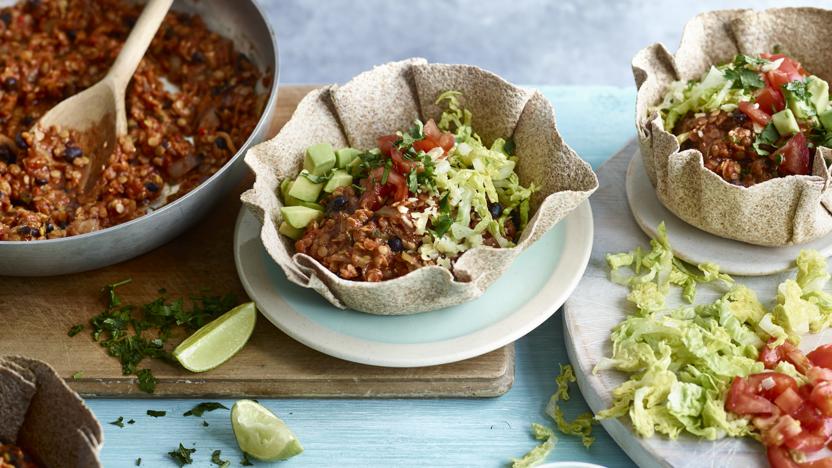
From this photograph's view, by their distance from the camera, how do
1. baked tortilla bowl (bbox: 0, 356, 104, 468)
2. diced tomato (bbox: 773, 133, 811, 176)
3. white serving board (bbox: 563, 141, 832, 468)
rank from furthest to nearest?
diced tomato (bbox: 773, 133, 811, 176)
white serving board (bbox: 563, 141, 832, 468)
baked tortilla bowl (bbox: 0, 356, 104, 468)

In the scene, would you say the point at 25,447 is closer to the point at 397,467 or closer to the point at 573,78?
the point at 397,467

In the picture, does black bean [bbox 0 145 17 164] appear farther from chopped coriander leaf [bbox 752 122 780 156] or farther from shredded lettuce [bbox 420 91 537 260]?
chopped coriander leaf [bbox 752 122 780 156]

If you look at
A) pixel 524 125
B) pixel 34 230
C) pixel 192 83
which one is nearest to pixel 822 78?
pixel 524 125

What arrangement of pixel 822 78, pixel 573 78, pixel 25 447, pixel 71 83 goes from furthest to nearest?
1. pixel 573 78
2. pixel 71 83
3. pixel 822 78
4. pixel 25 447

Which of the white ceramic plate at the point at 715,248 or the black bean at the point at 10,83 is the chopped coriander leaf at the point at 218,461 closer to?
the white ceramic plate at the point at 715,248

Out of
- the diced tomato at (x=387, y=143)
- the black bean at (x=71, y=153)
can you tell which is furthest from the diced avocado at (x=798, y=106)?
the black bean at (x=71, y=153)

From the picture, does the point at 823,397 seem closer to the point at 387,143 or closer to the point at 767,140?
the point at 767,140

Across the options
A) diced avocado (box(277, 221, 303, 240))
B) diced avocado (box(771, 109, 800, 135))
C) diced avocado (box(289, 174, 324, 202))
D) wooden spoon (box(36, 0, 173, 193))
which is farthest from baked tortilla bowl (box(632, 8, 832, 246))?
wooden spoon (box(36, 0, 173, 193))

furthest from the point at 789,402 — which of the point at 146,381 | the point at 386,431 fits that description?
the point at 146,381
